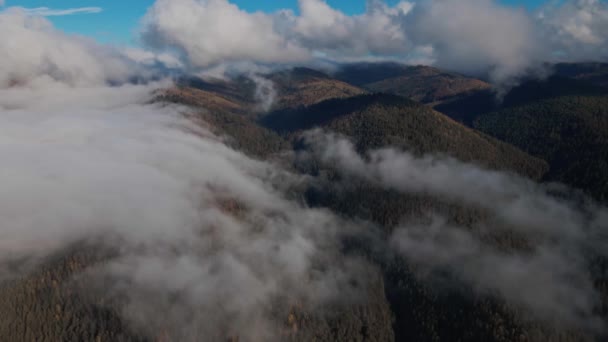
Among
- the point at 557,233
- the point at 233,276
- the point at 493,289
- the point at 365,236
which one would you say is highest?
the point at 557,233

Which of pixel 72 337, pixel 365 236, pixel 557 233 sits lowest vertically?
pixel 72 337

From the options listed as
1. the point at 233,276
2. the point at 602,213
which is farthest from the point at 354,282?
the point at 602,213

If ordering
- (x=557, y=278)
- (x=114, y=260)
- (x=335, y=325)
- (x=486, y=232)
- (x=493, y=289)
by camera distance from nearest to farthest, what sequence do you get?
1. (x=335, y=325)
2. (x=493, y=289)
3. (x=557, y=278)
4. (x=114, y=260)
5. (x=486, y=232)

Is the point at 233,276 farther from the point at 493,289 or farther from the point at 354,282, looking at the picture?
the point at 493,289

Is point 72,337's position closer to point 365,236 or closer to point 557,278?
point 365,236

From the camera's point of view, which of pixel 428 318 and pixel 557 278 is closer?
pixel 428 318

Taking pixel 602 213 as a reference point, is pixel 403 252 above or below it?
below

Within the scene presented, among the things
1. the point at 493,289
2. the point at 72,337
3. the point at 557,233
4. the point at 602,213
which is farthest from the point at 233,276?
the point at 602,213

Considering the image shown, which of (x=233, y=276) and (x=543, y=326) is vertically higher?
(x=543, y=326)

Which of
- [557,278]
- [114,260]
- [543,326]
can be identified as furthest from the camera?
[114,260]
